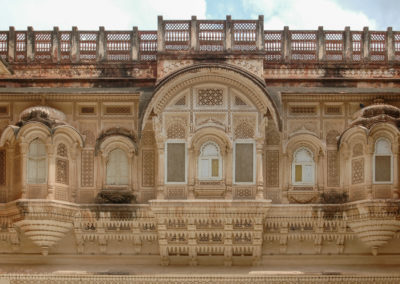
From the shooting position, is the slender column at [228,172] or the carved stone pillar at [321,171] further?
the carved stone pillar at [321,171]

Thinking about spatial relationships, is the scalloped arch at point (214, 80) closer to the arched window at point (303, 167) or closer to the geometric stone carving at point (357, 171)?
the arched window at point (303, 167)

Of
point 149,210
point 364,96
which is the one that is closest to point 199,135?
point 149,210

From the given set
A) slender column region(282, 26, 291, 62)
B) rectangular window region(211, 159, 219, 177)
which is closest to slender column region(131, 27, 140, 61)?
rectangular window region(211, 159, 219, 177)

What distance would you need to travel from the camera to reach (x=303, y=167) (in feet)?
59.1

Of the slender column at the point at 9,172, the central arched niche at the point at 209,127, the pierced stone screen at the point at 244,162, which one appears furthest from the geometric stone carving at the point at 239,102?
the slender column at the point at 9,172

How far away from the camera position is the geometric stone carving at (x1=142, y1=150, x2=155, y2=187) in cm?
1795

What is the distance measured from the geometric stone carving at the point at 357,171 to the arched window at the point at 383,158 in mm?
269

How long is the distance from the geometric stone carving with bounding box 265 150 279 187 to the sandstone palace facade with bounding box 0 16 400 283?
26 mm

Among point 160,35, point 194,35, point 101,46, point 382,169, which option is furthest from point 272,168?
point 101,46

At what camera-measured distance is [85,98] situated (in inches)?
711

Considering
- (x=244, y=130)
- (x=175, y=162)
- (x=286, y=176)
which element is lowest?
(x=286, y=176)

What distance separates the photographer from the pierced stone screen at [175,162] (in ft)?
57.7

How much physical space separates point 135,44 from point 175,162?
261cm

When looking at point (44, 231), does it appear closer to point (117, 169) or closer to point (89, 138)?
point (117, 169)
